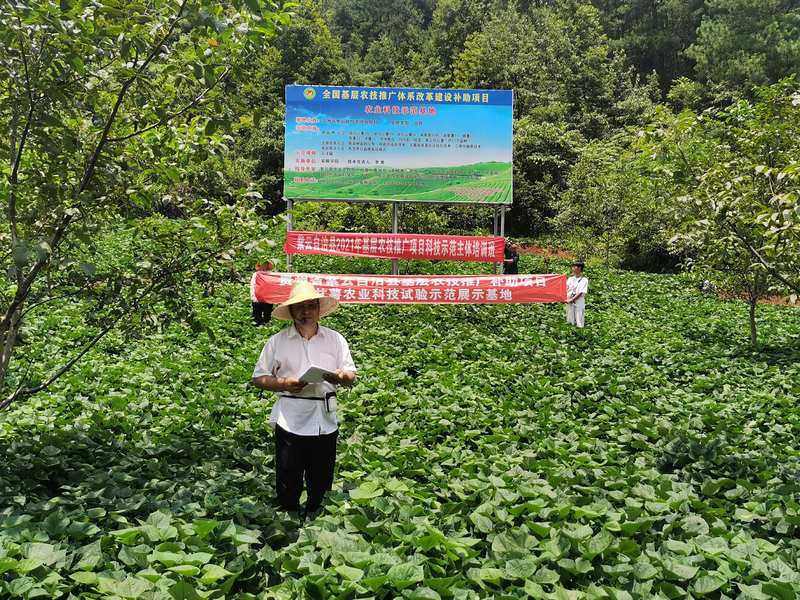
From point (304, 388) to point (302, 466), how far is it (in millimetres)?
603

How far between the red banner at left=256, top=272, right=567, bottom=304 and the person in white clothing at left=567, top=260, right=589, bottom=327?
1.10 m

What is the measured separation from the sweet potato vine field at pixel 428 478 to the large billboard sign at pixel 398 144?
693cm

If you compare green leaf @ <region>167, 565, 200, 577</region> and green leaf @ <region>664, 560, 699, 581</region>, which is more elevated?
green leaf @ <region>167, 565, 200, 577</region>

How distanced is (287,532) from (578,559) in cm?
190

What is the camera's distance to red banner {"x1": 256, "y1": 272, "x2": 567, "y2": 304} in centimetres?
1443

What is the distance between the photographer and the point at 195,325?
17.6 ft

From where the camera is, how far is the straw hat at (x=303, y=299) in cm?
418

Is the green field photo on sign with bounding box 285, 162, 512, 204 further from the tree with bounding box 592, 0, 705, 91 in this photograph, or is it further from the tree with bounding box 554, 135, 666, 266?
the tree with bounding box 592, 0, 705, 91

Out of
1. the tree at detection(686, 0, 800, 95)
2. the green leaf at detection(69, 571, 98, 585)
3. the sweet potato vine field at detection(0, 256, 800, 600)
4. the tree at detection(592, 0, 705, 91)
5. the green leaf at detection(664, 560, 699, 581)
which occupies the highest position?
the tree at detection(592, 0, 705, 91)

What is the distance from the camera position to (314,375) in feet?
13.3

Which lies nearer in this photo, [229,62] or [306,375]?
[306,375]

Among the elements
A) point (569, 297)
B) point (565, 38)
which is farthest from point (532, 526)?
point (565, 38)

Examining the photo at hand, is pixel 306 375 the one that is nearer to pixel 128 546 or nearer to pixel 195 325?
pixel 128 546

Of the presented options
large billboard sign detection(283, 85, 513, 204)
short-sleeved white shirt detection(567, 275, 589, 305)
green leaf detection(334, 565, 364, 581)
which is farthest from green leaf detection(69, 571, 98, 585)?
large billboard sign detection(283, 85, 513, 204)
